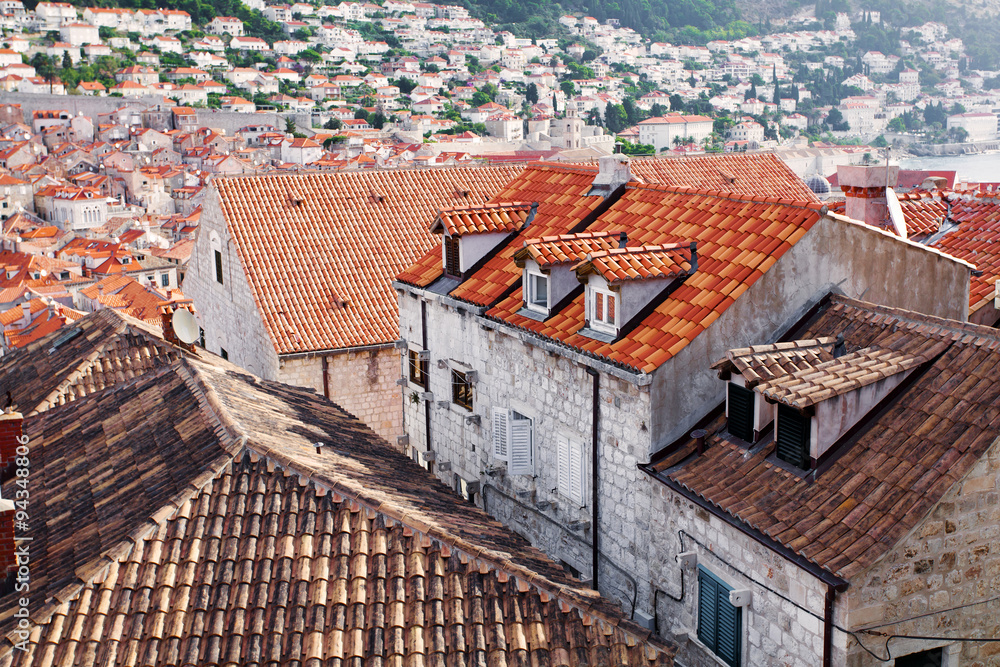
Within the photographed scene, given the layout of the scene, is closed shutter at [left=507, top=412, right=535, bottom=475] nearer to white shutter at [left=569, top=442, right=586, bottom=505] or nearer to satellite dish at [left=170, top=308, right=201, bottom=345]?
white shutter at [left=569, top=442, right=586, bottom=505]

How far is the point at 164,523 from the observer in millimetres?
8734

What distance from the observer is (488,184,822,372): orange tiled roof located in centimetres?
1052

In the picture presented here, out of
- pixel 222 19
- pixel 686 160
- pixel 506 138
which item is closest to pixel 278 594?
pixel 686 160

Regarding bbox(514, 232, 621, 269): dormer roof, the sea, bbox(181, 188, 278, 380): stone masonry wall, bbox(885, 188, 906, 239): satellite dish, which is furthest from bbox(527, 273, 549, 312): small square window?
the sea

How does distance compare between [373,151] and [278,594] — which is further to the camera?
[373,151]

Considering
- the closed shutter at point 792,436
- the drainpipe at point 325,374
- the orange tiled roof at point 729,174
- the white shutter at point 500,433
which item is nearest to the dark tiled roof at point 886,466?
the closed shutter at point 792,436

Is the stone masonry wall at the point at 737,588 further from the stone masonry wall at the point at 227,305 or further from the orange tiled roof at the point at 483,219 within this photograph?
the stone masonry wall at the point at 227,305

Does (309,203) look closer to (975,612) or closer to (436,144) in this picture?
(975,612)

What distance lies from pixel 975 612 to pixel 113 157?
404 feet

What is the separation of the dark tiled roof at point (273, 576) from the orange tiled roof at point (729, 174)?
1655 centimetres

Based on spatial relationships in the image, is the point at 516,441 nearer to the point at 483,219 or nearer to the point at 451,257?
the point at 451,257

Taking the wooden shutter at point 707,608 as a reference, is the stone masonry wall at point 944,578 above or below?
above

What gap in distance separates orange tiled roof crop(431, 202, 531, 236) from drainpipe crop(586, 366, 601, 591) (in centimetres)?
437

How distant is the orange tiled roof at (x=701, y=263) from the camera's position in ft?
34.5
